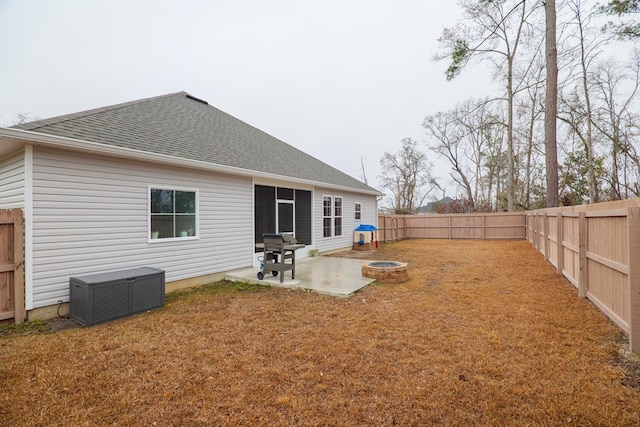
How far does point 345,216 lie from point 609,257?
913cm

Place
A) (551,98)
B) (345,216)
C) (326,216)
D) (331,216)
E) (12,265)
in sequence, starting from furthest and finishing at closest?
(345,216), (331,216), (326,216), (551,98), (12,265)

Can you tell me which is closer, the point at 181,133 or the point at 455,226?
the point at 181,133

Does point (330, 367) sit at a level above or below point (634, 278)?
below

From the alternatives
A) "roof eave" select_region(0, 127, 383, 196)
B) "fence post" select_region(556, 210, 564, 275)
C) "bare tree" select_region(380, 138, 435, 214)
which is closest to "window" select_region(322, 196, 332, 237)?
"roof eave" select_region(0, 127, 383, 196)

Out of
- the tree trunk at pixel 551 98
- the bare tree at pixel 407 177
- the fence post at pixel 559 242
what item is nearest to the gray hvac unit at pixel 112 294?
the fence post at pixel 559 242

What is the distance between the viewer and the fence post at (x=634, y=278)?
299 cm

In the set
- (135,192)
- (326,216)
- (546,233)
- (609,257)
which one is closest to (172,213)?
(135,192)

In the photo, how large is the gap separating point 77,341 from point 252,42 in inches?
568

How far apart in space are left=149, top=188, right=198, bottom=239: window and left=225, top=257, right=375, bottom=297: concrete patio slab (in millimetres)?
1635

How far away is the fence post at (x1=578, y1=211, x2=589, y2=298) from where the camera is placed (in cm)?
474

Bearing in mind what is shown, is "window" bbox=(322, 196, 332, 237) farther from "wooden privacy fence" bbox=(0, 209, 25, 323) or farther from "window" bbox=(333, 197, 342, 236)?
"wooden privacy fence" bbox=(0, 209, 25, 323)

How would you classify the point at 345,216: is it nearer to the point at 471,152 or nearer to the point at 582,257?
the point at 582,257

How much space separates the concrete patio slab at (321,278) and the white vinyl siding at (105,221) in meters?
0.82

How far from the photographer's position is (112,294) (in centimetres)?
448
